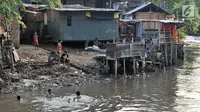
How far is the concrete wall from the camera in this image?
95.5 ft

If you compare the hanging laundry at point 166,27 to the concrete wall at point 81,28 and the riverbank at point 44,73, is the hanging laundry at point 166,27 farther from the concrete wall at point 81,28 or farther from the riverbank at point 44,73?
the riverbank at point 44,73

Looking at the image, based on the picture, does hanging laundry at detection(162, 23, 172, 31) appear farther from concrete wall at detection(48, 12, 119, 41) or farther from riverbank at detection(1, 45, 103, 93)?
riverbank at detection(1, 45, 103, 93)

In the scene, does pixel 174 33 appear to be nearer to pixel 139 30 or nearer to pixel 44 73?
pixel 139 30

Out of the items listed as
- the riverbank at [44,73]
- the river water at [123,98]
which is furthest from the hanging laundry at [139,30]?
the riverbank at [44,73]

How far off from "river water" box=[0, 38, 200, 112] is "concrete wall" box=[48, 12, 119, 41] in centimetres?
657

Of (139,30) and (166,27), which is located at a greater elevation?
(166,27)

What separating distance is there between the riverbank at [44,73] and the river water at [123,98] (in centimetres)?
84

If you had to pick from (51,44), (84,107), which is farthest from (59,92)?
(51,44)

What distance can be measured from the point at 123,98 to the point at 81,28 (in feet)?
39.9

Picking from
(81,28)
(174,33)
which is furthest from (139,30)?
(81,28)

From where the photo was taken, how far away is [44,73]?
21328 mm

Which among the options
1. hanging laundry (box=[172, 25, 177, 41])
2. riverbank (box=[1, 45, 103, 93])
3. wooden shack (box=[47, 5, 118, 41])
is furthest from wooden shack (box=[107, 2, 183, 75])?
riverbank (box=[1, 45, 103, 93])

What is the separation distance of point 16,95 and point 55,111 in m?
3.53

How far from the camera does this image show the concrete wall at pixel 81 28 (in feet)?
95.5
